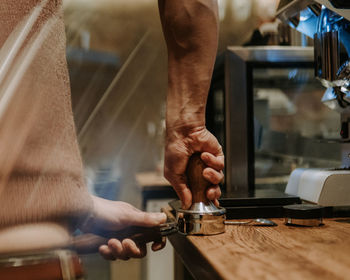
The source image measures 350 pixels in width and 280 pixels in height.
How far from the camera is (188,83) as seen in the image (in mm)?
774

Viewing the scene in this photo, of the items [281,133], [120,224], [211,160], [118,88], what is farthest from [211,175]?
[118,88]

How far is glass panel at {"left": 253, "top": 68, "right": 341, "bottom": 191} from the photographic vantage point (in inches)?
53.5

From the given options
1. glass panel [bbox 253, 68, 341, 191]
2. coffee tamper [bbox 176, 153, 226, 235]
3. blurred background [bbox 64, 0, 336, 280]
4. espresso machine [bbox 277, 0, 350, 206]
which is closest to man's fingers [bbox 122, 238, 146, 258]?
coffee tamper [bbox 176, 153, 226, 235]

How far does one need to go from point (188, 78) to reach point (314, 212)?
373mm

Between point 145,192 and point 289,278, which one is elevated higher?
point 289,278

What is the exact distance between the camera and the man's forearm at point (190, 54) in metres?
0.75

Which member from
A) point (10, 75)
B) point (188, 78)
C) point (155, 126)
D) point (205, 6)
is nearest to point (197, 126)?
point (188, 78)

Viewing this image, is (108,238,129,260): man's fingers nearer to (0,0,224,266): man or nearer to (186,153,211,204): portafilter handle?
(0,0,224,266): man

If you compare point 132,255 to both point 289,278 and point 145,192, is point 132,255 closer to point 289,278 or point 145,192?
point 289,278

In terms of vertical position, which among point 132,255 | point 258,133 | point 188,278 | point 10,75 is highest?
point 10,75

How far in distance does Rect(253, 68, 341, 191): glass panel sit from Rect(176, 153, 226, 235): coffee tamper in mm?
656

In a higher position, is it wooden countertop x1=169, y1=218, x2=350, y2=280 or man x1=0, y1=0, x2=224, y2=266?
man x1=0, y1=0, x2=224, y2=266

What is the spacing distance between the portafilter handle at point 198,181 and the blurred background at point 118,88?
1790mm

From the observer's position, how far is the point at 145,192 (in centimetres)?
207
